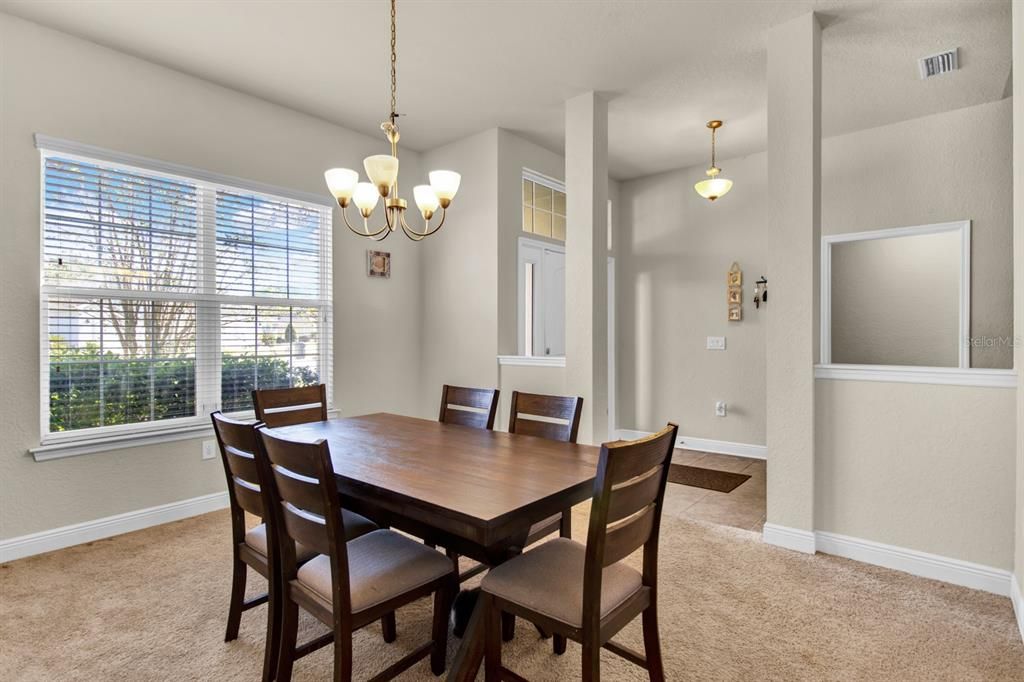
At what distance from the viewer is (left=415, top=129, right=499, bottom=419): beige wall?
427cm

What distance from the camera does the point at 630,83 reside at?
139 inches

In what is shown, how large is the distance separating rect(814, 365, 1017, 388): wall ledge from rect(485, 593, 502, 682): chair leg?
2234mm

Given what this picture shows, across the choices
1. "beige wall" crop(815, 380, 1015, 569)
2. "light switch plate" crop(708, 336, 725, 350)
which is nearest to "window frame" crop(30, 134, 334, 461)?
"beige wall" crop(815, 380, 1015, 569)

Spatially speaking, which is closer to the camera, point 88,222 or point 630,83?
point 88,222

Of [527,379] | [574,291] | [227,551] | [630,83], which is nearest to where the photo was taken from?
[227,551]

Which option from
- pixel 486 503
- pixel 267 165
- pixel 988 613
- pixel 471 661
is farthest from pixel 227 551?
pixel 988 613

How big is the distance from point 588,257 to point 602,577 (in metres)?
2.58

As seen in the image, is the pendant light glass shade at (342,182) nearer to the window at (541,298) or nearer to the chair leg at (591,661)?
the chair leg at (591,661)

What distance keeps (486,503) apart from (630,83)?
10.4ft

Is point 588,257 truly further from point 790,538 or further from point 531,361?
point 790,538

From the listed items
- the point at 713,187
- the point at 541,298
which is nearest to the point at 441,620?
the point at 541,298

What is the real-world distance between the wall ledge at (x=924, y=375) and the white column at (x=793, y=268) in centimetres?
14

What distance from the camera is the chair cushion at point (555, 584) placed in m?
1.43

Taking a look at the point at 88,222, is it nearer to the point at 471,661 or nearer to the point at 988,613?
the point at 471,661
